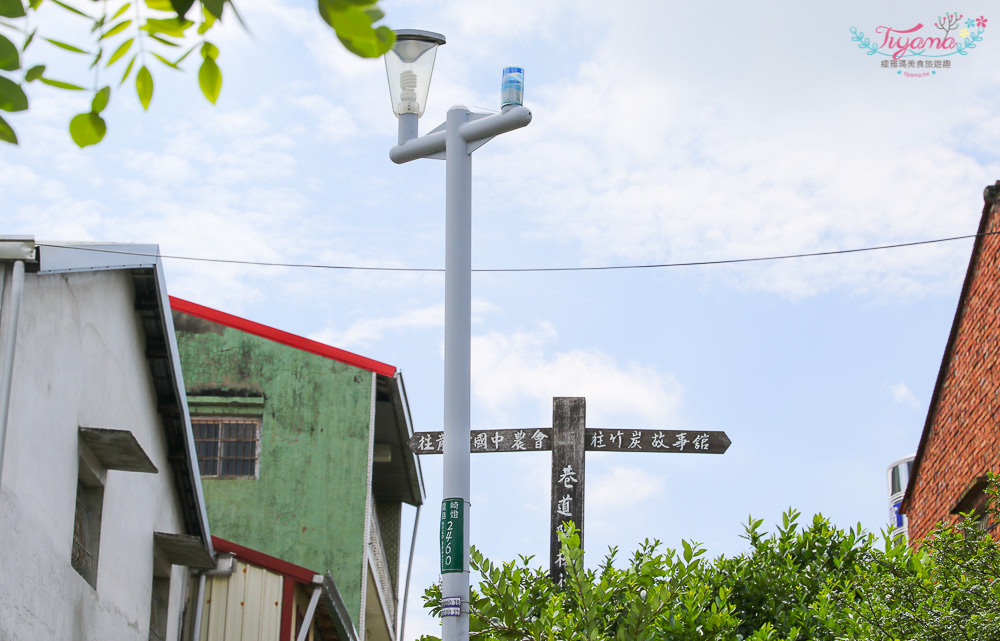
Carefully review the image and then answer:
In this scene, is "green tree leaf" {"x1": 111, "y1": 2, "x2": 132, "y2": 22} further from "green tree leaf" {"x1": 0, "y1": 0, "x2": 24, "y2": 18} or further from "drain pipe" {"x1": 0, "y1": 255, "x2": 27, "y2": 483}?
"drain pipe" {"x1": 0, "y1": 255, "x2": 27, "y2": 483}

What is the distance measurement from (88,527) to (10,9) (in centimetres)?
1011

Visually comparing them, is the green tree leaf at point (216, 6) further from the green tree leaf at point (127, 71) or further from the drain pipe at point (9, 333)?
the drain pipe at point (9, 333)

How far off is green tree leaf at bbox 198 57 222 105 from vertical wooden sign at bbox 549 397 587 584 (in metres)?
7.61

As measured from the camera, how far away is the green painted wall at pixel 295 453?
63.5 feet

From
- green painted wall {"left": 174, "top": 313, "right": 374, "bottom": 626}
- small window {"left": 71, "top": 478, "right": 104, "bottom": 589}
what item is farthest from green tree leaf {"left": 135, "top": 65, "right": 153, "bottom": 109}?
green painted wall {"left": 174, "top": 313, "right": 374, "bottom": 626}

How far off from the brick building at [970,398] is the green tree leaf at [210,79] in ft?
32.7

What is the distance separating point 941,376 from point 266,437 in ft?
33.3

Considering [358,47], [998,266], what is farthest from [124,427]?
[358,47]

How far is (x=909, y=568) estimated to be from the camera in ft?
31.3

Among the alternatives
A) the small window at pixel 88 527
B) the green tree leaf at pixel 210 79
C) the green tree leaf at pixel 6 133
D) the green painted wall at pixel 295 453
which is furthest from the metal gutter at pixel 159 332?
the green tree leaf at pixel 210 79

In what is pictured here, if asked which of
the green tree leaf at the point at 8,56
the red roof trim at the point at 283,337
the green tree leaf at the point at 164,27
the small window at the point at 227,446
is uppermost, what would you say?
the red roof trim at the point at 283,337

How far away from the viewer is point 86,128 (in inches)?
127

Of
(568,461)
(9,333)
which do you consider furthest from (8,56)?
(568,461)

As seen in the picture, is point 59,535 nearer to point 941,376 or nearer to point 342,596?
point 342,596
